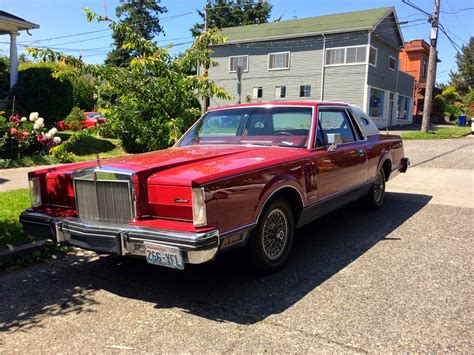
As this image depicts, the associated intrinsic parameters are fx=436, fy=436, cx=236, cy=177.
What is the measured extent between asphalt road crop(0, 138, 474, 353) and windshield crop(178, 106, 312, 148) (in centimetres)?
132

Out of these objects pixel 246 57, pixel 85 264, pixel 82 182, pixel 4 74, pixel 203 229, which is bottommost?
pixel 85 264

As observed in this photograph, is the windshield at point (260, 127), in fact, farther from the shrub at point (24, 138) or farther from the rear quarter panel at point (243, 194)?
the shrub at point (24, 138)

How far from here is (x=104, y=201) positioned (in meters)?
3.78

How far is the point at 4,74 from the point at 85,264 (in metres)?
14.4

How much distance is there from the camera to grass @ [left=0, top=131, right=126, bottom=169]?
10789 mm

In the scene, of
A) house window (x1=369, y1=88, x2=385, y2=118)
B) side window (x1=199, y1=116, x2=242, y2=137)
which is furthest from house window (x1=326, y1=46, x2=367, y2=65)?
side window (x1=199, y1=116, x2=242, y2=137)

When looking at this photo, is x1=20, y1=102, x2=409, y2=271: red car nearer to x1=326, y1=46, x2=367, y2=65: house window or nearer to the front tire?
the front tire

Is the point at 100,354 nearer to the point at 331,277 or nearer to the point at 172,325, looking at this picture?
the point at 172,325

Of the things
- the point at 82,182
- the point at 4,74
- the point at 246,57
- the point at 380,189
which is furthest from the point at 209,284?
the point at 246,57

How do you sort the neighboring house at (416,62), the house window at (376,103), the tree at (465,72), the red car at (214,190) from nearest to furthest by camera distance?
the red car at (214,190)
the house window at (376,103)
the neighboring house at (416,62)
the tree at (465,72)

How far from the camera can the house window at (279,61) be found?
29.5m

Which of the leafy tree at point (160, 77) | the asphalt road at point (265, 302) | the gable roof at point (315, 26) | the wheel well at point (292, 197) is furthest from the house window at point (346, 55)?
the wheel well at point (292, 197)

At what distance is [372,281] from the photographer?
162 inches

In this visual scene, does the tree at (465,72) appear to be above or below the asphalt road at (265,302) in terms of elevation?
above
